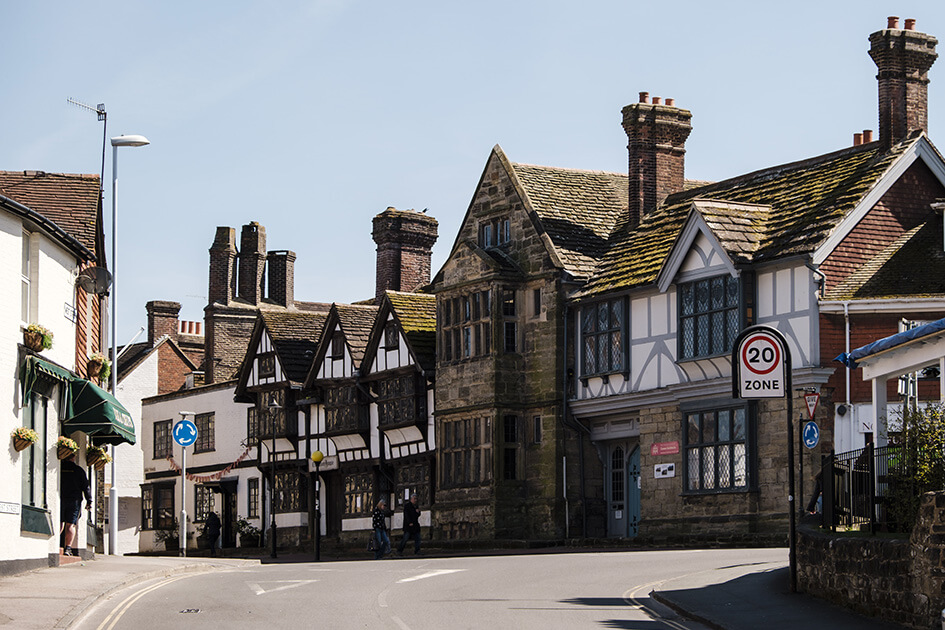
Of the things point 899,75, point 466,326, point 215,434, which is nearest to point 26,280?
point 466,326

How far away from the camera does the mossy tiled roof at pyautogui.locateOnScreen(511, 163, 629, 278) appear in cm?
4112

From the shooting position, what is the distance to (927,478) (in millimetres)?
17594

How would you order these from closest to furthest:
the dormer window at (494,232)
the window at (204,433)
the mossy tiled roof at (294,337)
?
the dormer window at (494,232) → the mossy tiled roof at (294,337) → the window at (204,433)

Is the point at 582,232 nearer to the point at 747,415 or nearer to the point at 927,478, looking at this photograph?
the point at 747,415

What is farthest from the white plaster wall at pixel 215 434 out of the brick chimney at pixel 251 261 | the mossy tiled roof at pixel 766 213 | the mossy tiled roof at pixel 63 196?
the mossy tiled roof at pixel 63 196

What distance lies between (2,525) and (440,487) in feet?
69.1

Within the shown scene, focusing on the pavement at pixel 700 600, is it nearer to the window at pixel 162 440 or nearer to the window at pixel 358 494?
the window at pixel 358 494

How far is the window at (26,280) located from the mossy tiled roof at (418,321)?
19.8m

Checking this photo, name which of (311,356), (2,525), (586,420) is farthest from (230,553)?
(2,525)

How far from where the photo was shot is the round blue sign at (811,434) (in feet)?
103

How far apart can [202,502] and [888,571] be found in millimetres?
45617

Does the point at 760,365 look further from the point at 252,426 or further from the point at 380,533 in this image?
the point at 252,426

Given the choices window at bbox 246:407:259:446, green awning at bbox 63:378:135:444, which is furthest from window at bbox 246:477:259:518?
green awning at bbox 63:378:135:444

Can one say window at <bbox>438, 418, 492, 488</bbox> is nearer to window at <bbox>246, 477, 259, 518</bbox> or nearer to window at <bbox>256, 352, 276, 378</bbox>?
window at <bbox>256, 352, 276, 378</bbox>
